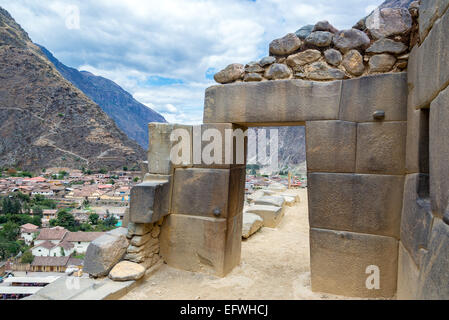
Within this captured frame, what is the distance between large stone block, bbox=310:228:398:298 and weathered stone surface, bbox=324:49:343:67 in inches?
81.9

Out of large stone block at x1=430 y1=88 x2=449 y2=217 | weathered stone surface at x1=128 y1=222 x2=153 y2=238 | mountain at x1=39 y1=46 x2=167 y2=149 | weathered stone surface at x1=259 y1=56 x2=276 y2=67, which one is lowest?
weathered stone surface at x1=128 y1=222 x2=153 y2=238

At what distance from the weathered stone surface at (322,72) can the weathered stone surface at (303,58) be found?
0.25ft

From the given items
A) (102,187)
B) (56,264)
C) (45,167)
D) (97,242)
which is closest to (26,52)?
(45,167)

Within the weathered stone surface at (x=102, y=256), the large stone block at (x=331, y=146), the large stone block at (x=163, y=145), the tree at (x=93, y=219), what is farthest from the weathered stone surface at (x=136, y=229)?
the tree at (x=93, y=219)

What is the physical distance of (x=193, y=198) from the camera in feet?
13.5

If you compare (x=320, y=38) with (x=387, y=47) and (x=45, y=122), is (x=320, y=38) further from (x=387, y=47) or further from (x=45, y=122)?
(x=45, y=122)

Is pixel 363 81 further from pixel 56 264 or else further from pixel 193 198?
pixel 56 264

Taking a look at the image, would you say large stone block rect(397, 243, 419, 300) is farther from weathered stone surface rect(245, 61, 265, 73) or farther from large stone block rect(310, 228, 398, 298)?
weathered stone surface rect(245, 61, 265, 73)

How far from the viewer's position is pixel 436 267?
1.82 metres

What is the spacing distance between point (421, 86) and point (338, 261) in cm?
214

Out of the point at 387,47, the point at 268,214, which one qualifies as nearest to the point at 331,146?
the point at 387,47

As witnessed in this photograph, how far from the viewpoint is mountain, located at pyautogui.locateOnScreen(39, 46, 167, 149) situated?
447 ft

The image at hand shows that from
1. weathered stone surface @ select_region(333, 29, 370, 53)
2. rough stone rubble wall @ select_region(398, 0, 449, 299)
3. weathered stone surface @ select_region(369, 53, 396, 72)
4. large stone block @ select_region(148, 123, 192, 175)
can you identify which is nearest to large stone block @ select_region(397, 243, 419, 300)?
rough stone rubble wall @ select_region(398, 0, 449, 299)

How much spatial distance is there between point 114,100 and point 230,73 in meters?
161
